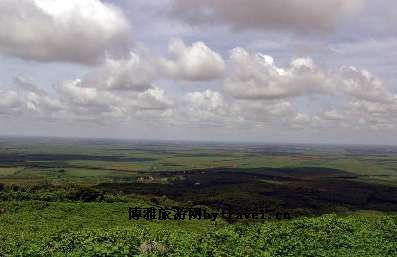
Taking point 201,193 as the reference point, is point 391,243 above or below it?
above

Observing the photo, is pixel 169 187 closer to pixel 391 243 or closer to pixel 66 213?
pixel 66 213

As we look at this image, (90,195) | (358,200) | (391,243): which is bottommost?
(358,200)

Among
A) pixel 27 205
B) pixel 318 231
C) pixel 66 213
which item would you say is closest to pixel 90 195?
pixel 27 205

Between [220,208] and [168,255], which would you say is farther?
[220,208]

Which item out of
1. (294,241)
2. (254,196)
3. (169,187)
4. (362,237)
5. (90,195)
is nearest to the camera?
(294,241)

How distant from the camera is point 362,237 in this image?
93.7ft

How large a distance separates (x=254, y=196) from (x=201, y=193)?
72.0ft

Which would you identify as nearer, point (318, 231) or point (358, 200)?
point (318, 231)

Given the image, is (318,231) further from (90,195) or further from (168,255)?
(90,195)

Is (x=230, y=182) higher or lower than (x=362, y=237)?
lower

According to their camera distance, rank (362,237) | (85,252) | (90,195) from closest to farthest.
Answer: (85,252) → (362,237) → (90,195)

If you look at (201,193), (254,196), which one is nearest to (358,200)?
(254,196)

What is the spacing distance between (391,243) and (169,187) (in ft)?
467

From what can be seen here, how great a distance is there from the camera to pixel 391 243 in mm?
27062
